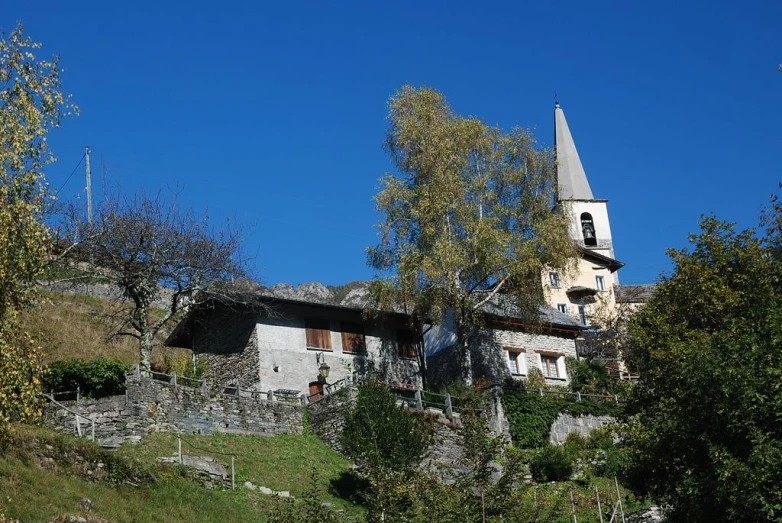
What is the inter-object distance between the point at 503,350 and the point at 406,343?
14.2ft

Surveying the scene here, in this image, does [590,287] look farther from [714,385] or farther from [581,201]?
[714,385]

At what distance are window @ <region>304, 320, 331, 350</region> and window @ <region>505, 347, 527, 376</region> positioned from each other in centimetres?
822

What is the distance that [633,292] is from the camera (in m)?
75.0

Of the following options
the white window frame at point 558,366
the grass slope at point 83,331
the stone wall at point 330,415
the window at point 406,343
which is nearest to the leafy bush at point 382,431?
the stone wall at point 330,415

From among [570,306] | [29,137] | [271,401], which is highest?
[570,306]

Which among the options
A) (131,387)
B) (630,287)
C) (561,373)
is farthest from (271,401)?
(630,287)

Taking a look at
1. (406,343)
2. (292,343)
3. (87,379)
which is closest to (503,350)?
(406,343)

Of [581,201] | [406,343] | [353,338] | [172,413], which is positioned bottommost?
[172,413]

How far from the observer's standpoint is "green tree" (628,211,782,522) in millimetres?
20109

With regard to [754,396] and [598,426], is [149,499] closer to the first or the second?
[754,396]

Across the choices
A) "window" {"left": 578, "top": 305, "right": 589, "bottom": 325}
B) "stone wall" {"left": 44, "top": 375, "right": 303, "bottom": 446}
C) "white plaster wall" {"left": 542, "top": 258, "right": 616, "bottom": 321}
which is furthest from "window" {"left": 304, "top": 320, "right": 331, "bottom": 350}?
"window" {"left": 578, "top": 305, "right": 589, "bottom": 325}

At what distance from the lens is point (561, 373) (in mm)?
44688

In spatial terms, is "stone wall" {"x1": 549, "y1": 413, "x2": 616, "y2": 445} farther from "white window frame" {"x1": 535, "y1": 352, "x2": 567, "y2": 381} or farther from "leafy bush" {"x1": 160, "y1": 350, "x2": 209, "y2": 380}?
"leafy bush" {"x1": 160, "y1": 350, "x2": 209, "y2": 380}

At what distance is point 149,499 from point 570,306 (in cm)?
4534
